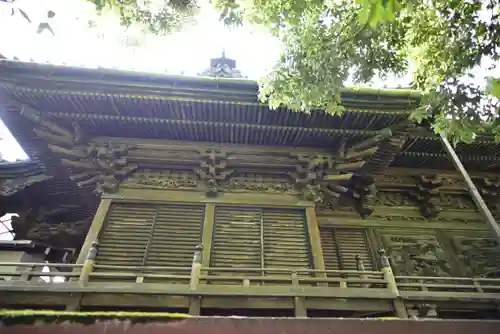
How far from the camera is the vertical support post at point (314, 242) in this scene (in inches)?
262

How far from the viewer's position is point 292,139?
788cm

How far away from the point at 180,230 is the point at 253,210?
156 cm

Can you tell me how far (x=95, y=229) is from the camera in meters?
6.80

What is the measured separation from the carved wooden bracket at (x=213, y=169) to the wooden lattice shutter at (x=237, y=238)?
0.60 m

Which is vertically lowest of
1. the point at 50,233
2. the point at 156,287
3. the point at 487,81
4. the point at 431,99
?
the point at 156,287

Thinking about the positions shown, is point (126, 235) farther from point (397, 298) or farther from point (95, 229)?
point (397, 298)

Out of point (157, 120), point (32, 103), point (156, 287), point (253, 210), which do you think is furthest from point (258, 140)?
point (32, 103)

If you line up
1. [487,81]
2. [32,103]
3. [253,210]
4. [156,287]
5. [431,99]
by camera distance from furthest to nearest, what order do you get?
[253,210], [32,103], [156,287], [431,99], [487,81]

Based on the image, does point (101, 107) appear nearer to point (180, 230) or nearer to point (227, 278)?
point (180, 230)

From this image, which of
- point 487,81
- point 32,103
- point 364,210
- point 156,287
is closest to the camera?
point 487,81

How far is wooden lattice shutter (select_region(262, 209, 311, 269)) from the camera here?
22.4 feet

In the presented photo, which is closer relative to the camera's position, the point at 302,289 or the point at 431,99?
the point at 431,99

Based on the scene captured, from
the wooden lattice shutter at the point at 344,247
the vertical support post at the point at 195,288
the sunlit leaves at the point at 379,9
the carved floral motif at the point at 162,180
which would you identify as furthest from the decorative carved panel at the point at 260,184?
the sunlit leaves at the point at 379,9

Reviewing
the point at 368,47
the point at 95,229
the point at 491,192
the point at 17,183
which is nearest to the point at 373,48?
the point at 368,47
